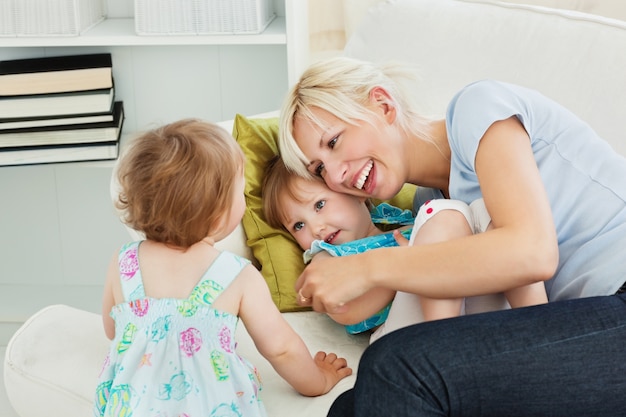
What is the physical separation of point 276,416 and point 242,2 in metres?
1.17

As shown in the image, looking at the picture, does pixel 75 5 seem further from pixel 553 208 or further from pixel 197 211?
pixel 553 208

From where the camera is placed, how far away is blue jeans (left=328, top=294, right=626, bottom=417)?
3.36 feet

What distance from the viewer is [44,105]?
220cm

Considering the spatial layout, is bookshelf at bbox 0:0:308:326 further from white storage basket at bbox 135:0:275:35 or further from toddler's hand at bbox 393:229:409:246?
toddler's hand at bbox 393:229:409:246

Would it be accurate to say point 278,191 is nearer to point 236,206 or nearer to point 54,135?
point 236,206

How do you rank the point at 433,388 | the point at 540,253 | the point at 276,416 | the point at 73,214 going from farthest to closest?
the point at 73,214 < the point at 276,416 < the point at 540,253 < the point at 433,388

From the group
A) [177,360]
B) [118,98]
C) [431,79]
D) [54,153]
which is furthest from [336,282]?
[118,98]

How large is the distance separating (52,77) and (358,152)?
1035mm

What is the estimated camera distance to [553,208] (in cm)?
137

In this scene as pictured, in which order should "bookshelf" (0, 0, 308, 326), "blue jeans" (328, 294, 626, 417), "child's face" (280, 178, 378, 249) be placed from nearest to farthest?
"blue jeans" (328, 294, 626, 417) → "child's face" (280, 178, 378, 249) → "bookshelf" (0, 0, 308, 326)

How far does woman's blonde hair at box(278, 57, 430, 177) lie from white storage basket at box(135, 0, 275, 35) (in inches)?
21.8

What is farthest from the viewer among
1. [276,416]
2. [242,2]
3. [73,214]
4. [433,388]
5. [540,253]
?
[73,214]

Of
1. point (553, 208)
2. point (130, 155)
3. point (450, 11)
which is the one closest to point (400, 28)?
point (450, 11)

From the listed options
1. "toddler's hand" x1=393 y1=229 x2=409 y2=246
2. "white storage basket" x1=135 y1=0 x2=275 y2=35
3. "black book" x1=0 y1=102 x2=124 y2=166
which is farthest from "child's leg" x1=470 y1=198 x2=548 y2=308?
"black book" x1=0 y1=102 x2=124 y2=166
